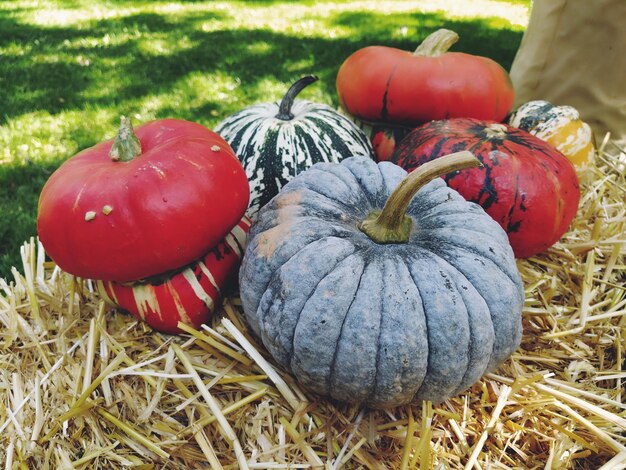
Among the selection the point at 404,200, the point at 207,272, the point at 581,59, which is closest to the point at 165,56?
the point at 581,59

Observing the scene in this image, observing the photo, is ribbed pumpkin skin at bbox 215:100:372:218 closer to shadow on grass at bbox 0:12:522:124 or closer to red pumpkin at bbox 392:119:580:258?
red pumpkin at bbox 392:119:580:258

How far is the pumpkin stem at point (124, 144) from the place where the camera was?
1.75 metres

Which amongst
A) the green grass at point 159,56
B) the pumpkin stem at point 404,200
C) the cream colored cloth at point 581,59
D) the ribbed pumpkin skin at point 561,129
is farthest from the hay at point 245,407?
the cream colored cloth at point 581,59

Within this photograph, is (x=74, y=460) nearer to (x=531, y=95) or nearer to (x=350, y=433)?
(x=350, y=433)

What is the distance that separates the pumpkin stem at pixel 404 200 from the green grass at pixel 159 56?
208 cm

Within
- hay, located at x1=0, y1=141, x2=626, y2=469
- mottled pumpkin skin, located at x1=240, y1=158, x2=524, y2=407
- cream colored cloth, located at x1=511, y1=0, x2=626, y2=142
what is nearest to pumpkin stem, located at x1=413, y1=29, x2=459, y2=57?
cream colored cloth, located at x1=511, y1=0, x2=626, y2=142

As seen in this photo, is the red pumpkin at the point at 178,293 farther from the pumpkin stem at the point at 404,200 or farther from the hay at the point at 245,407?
the pumpkin stem at the point at 404,200

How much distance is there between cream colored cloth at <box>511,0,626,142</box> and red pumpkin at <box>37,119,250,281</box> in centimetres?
258

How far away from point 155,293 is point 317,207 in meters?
0.66

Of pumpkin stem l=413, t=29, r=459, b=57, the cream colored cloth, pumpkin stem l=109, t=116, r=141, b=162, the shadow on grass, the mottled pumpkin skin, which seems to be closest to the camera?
the mottled pumpkin skin

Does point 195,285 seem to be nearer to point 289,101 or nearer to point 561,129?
point 289,101

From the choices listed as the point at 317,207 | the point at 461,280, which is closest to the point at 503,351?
the point at 461,280

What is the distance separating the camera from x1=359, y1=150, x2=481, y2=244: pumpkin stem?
1557 mm

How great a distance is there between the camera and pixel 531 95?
3627mm
